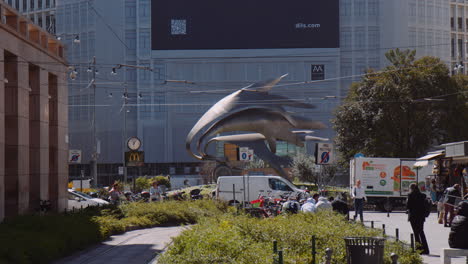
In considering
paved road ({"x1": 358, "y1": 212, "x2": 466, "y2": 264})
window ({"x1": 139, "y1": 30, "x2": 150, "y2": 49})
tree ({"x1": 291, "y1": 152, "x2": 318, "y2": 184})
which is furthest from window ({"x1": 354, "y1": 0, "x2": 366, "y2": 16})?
paved road ({"x1": 358, "y1": 212, "x2": 466, "y2": 264})

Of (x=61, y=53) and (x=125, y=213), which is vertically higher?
(x=61, y=53)

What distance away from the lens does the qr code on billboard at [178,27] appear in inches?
3308

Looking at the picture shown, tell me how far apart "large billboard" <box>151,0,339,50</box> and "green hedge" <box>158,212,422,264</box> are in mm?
67949

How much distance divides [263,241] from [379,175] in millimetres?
26049

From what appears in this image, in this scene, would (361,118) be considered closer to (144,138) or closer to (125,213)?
(125,213)

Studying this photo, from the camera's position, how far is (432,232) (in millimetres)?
24234

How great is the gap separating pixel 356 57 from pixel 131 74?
24461mm

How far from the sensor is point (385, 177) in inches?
1572

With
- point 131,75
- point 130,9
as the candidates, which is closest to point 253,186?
point 131,75

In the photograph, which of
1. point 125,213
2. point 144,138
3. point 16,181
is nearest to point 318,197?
point 125,213

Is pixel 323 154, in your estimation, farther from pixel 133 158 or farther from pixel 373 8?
pixel 373 8

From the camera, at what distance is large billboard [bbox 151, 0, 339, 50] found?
8406 centimetres

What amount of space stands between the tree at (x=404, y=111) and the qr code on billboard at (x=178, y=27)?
3329 centimetres

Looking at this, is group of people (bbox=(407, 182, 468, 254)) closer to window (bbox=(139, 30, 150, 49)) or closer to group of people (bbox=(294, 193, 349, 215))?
group of people (bbox=(294, 193, 349, 215))
